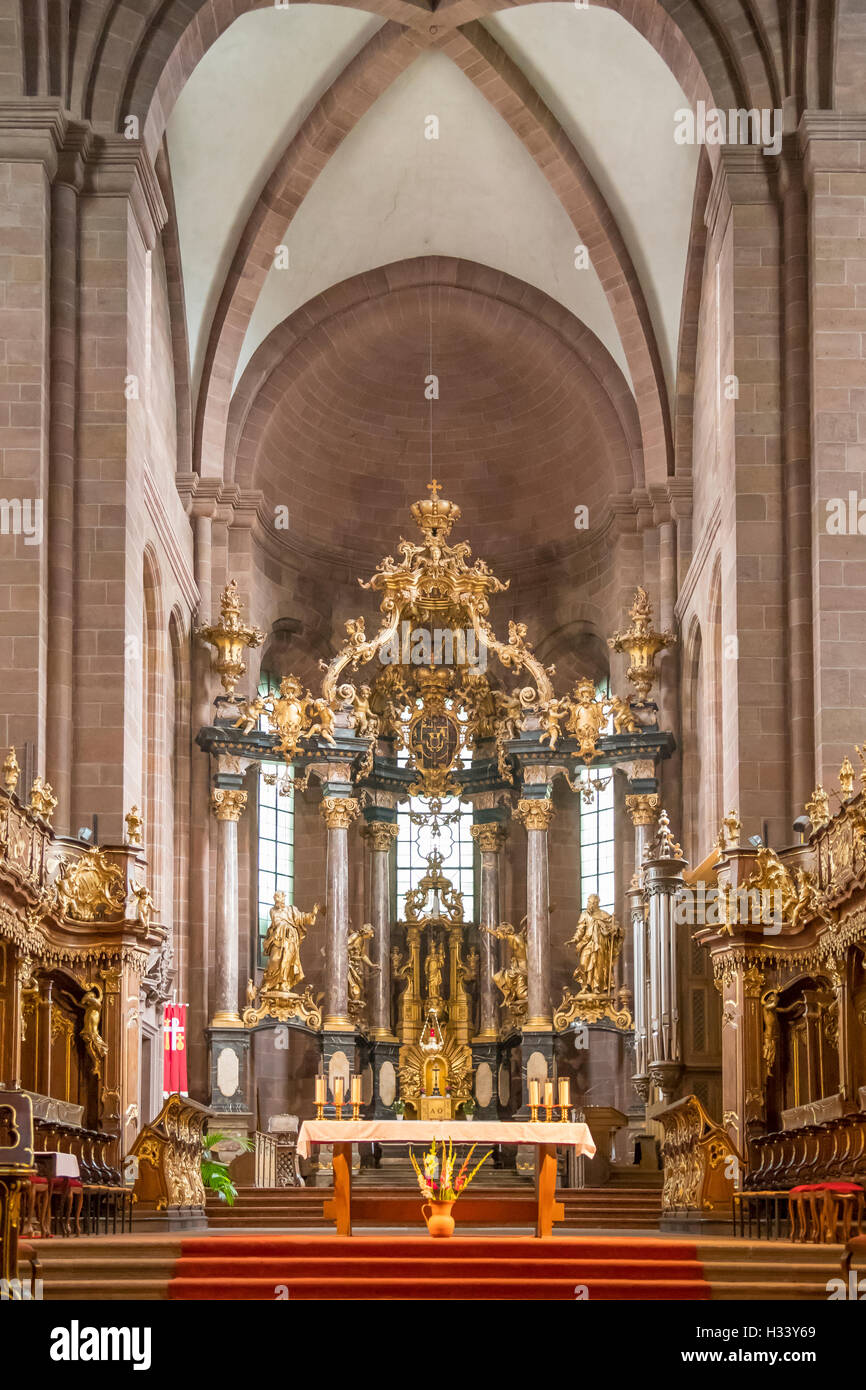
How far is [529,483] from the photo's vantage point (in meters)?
30.1

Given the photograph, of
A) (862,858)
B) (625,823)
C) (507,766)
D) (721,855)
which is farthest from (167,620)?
(862,858)

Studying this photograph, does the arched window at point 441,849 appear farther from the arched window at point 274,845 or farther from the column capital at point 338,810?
the column capital at point 338,810

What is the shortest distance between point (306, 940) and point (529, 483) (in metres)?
7.65

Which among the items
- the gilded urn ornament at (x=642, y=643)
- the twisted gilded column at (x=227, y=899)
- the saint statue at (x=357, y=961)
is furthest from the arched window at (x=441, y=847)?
the gilded urn ornament at (x=642, y=643)

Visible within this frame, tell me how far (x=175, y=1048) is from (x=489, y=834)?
7.23 metres

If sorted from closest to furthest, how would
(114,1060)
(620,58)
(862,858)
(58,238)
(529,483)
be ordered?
(862,858)
(114,1060)
(58,238)
(620,58)
(529,483)

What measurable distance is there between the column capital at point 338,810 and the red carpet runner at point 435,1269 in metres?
12.5

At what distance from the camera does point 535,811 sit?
85.6 feet

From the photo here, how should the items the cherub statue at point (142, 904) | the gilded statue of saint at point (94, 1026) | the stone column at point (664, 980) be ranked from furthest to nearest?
the stone column at point (664, 980), the cherub statue at point (142, 904), the gilded statue of saint at point (94, 1026)

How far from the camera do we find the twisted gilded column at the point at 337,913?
84.1 feet

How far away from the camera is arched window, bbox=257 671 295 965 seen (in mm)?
28125

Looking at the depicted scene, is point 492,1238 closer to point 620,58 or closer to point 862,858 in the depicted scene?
point 862,858

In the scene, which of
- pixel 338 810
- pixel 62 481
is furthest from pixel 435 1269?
pixel 338 810

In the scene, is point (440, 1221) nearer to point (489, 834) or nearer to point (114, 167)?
point (114, 167)
